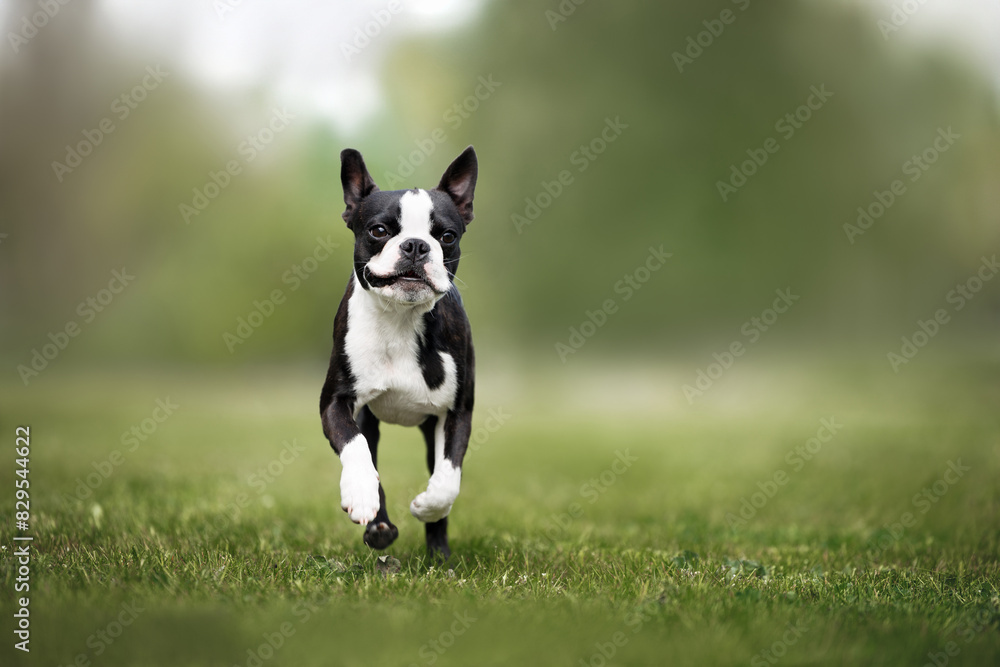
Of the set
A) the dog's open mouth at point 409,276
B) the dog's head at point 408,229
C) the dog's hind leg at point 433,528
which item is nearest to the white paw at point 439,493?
the dog's hind leg at point 433,528

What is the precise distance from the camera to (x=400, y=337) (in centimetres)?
410

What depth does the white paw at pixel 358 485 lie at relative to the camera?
3.62 m

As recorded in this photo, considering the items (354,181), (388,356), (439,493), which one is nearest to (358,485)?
(439,493)

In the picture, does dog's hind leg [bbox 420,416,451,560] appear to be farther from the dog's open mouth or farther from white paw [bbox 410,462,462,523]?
the dog's open mouth

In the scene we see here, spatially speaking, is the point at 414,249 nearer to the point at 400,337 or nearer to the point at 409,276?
the point at 409,276

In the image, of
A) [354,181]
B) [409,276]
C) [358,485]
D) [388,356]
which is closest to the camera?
[358,485]

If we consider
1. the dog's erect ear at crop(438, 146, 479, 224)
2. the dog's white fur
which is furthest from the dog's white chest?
the dog's erect ear at crop(438, 146, 479, 224)

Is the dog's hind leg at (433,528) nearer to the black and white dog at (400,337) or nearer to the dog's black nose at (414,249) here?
the black and white dog at (400,337)

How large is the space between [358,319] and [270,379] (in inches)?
673

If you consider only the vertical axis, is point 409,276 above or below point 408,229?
below

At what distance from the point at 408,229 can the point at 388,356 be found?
24.9 inches

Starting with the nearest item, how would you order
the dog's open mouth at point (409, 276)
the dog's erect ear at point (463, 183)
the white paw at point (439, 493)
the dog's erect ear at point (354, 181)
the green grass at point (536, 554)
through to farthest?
the green grass at point (536, 554) < the dog's open mouth at point (409, 276) < the white paw at point (439, 493) < the dog's erect ear at point (354, 181) < the dog's erect ear at point (463, 183)

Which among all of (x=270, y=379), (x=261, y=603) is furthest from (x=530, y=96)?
(x=261, y=603)

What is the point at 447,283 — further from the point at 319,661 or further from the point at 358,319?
the point at 319,661
